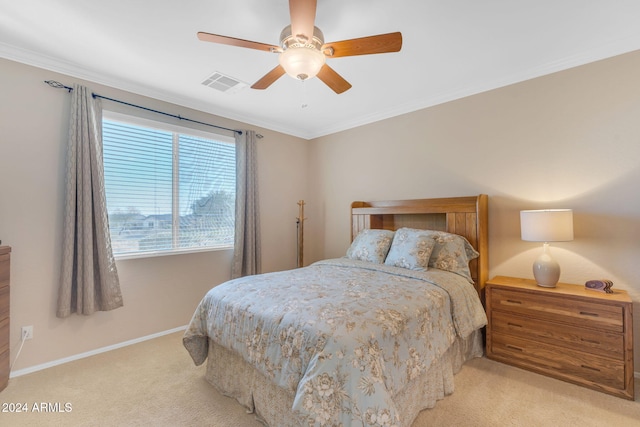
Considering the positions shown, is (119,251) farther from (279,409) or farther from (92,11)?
(279,409)

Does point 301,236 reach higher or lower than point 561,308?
higher

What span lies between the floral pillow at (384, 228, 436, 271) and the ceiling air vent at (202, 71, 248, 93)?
228cm

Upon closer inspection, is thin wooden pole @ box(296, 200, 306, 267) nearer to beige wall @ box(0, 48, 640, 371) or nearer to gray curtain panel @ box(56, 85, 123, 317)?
beige wall @ box(0, 48, 640, 371)

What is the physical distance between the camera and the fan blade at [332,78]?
1971 mm

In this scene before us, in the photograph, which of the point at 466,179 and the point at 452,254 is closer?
the point at 452,254

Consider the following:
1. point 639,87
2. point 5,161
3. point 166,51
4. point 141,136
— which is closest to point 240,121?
point 141,136

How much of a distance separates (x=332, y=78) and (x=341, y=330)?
1.72 metres

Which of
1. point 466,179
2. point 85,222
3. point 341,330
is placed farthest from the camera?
point 466,179

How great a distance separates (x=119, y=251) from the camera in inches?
111

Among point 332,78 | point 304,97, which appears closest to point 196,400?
point 332,78

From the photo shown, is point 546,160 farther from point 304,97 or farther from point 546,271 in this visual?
point 304,97

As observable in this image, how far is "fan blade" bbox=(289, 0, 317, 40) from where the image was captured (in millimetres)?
1402

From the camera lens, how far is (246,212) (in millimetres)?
3680

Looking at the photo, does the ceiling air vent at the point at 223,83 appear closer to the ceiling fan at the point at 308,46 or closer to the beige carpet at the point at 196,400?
the ceiling fan at the point at 308,46
